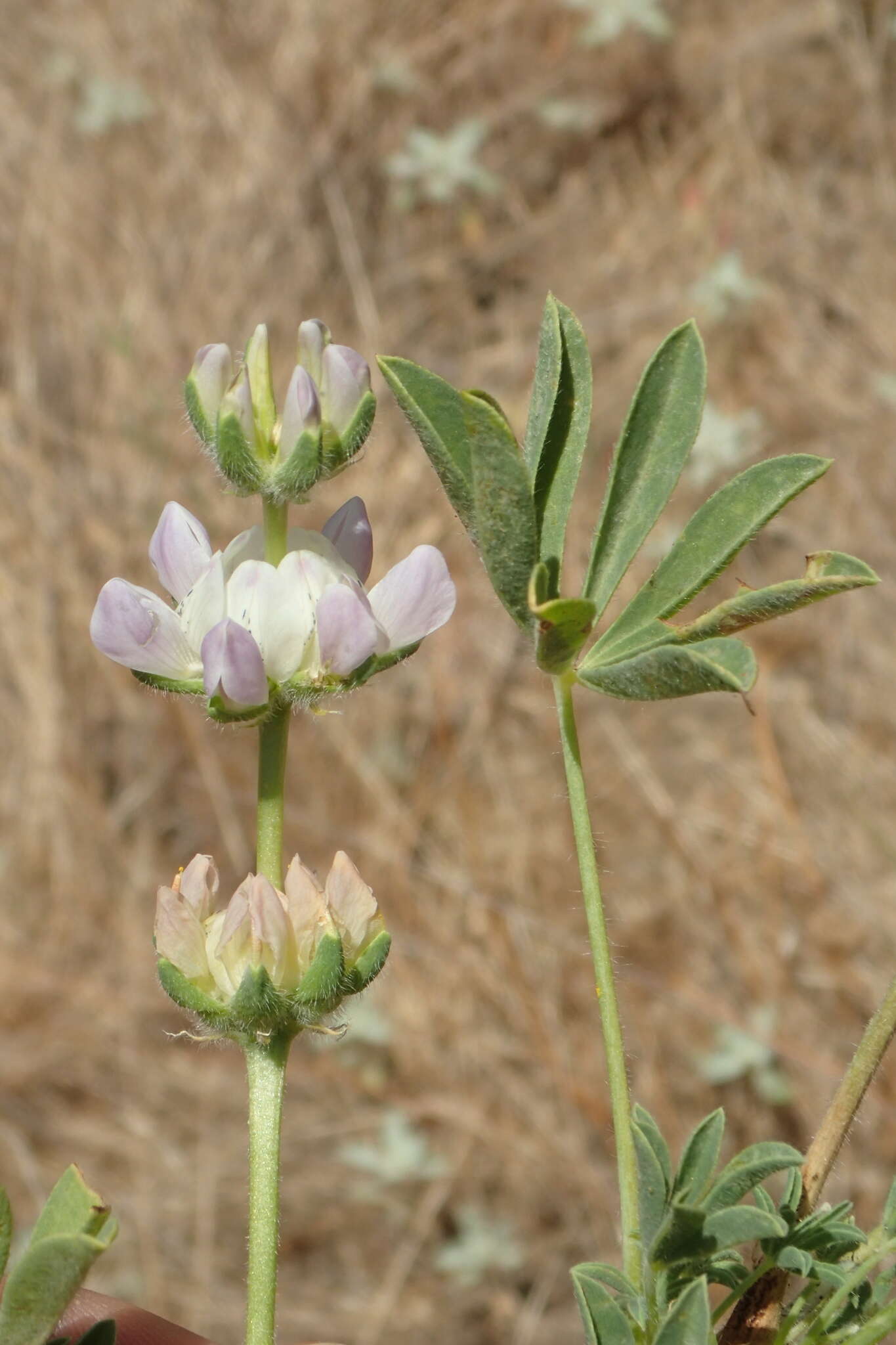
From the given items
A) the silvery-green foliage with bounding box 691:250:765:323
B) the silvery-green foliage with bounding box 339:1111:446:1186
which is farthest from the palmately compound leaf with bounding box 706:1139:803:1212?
the silvery-green foliage with bounding box 691:250:765:323

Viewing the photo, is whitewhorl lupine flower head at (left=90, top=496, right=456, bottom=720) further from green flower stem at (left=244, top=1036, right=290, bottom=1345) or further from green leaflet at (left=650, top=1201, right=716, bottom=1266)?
green leaflet at (left=650, top=1201, right=716, bottom=1266)

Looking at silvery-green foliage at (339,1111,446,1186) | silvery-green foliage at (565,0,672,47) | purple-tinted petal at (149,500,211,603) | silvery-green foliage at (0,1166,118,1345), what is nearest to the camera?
silvery-green foliage at (0,1166,118,1345)

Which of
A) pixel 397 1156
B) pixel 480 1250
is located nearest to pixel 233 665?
pixel 397 1156

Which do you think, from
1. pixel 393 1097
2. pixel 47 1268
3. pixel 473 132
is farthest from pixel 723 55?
pixel 47 1268

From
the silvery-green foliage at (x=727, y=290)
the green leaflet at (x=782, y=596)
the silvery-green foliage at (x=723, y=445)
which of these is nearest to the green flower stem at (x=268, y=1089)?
the green leaflet at (x=782, y=596)

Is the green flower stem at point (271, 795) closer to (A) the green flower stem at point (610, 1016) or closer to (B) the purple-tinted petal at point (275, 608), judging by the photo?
(B) the purple-tinted petal at point (275, 608)

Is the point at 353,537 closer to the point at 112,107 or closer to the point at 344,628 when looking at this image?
the point at 344,628
